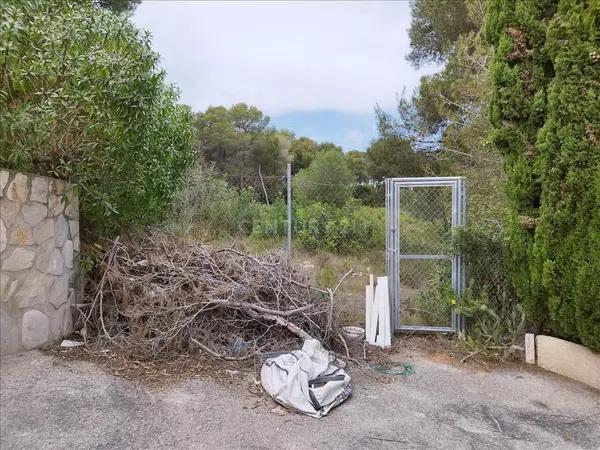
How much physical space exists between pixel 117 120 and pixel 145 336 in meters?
1.77

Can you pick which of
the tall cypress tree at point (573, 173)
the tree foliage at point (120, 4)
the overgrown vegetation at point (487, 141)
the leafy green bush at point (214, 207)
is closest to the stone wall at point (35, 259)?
the overgrown vegetation at point (487, 141)

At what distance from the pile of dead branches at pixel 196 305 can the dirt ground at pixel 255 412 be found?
31 centimetres

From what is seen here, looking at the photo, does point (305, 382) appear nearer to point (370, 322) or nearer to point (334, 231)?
point (370, 322)

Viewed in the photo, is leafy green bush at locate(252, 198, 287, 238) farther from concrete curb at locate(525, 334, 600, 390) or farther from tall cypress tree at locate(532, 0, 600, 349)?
tall cypress tree at locate(532, 0, 600, 349)

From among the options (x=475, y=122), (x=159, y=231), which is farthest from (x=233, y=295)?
(x=475, y=122)

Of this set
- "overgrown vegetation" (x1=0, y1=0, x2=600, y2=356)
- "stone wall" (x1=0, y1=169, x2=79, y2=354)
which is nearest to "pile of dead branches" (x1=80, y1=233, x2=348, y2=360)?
"stone wall" (x1=0, y1=169, x2=79, y2=354)

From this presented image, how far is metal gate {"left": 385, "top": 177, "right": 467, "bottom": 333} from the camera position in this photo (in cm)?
424

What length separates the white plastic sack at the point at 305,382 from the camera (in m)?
2.75

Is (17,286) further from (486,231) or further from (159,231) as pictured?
(486,231)

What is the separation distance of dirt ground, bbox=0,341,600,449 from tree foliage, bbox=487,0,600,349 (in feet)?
2.55

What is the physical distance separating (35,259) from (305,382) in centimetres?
217

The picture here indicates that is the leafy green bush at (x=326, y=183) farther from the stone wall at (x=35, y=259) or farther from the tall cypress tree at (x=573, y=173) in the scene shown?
the stone wall at (x=35, y=259)

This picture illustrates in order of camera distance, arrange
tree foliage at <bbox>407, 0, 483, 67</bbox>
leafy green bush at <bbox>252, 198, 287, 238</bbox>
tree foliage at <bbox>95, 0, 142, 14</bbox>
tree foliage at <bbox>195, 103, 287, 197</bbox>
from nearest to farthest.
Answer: tree foliage at <bbox>95, 0, 142, 14</bbox> → leafy green bush at <bbox>252, 198, 287, 238</bbox> → tree foliage at <bbox>407, 0, 483, 67</bbox> → tree foliage at <bbox>195, 103, 287, 197</bbox>

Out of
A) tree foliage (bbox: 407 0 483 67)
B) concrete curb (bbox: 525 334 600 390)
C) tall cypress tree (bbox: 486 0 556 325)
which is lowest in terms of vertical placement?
concrete curb (bbox: 525 334 600 390)
